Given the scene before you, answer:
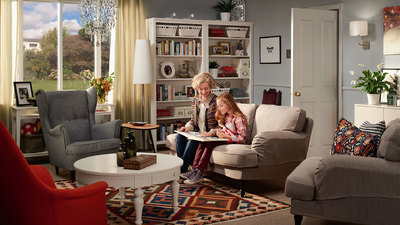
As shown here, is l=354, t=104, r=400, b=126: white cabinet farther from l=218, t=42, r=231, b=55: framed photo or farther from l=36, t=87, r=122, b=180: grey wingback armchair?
l=36, t=87, r=122, b=180: grey wingback armchair

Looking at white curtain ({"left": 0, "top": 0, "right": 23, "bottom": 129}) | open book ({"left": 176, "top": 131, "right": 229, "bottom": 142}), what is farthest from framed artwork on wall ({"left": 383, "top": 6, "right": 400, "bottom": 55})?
white curtain ({"left": 0, "top": 0, "right": 23, "bottom": 129})

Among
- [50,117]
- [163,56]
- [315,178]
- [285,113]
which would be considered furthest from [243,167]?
[163,56]

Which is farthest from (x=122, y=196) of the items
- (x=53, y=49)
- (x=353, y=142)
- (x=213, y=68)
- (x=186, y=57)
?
(x=213, y=68)

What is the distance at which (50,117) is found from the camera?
5.70 m

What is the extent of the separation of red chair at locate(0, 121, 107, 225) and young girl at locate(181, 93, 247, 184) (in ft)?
6.47

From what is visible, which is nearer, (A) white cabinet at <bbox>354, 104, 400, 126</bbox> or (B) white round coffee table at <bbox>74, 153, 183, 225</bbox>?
(B) white round coffee table at <bbox>74, 153, 183, 225</bbox>

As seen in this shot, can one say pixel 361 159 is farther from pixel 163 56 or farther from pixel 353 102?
pixel 163 56

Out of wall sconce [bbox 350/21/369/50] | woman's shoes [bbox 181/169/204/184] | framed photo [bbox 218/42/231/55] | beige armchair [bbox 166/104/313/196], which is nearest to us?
beige armchair [bbox 166/104/313/196]

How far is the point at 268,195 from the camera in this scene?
4738 millimetres

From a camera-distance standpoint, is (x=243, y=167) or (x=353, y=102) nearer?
(x=243, y=167)

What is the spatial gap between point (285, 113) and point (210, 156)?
880 millimetres

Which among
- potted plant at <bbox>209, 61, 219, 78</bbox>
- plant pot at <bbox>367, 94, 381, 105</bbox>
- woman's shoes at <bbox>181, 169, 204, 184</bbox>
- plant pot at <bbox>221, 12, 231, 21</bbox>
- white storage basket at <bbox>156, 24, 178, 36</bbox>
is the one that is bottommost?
woman's shoes at <bbox>181, 169, 204, 184</bbox>

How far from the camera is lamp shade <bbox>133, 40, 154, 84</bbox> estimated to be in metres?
6.93

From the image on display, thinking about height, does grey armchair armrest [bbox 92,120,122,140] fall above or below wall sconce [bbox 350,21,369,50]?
below
